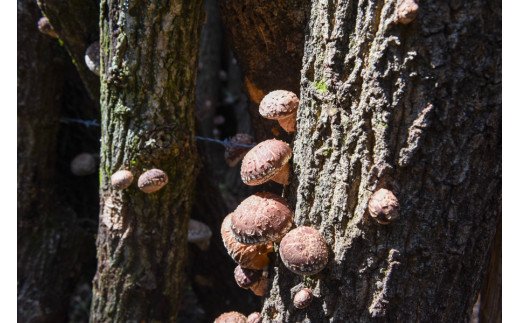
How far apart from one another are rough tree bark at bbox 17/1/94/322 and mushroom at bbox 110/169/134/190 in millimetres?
1445

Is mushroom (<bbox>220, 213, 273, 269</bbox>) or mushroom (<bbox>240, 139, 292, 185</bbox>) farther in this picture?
mushroom (<bbox>220, 213, 273, 269</bbox>)

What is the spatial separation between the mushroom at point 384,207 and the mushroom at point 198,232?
2.02m

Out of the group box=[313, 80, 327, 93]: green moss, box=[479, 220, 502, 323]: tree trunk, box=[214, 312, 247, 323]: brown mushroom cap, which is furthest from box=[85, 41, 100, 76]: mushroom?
box=[479, 220, 502, 323]: tree trunk

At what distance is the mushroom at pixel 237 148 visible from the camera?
2.81 metres

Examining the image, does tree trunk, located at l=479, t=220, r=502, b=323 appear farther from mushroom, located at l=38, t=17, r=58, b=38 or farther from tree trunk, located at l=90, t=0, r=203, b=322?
mushroom, located at l=38, t=17, r=58, b=38

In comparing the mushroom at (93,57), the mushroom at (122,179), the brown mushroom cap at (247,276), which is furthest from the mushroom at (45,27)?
the brown mushroom cap at (247,276)

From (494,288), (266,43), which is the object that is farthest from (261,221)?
(494,288)

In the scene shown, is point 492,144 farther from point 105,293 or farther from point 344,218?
point 105,293

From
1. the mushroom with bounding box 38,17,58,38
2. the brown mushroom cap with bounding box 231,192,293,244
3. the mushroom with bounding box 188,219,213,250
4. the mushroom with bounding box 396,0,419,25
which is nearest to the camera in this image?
the mushroom with bounding box 396,0,419,25

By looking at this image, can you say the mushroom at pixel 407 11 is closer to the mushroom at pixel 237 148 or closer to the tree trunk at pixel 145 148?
the tree trunk at pixel 145 148

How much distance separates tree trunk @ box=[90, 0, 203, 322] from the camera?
7.99 feet

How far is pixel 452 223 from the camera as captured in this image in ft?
5.56

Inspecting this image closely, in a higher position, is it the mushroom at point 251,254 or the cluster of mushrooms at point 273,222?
the cluster of mushrooms at point 273,222

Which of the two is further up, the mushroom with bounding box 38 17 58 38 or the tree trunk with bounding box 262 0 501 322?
the mushroom with bounding box 38 17 58 38
